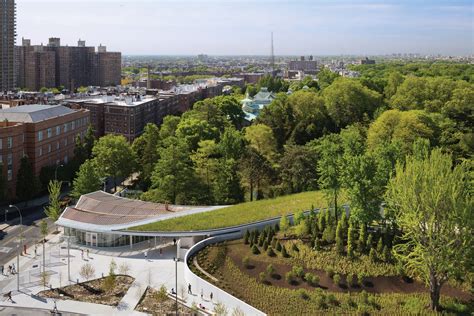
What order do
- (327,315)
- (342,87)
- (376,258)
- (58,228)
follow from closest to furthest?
(327,315), (376,258), (58,228), (342,87)

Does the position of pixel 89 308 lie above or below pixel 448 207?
below

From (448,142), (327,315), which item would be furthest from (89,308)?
(448,142)

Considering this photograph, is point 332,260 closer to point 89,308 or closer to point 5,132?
point 89,308

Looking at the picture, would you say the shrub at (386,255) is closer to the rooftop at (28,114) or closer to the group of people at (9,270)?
the group of people at (9,270)

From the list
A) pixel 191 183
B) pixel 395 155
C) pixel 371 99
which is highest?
pixel 371 99

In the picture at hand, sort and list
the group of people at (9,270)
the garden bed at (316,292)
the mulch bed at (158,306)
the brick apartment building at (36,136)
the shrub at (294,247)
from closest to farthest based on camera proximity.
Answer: the garden bed at (316,292)
the mulch bed at (158,306)
the group of people at (9,270)
the shrub at (294,247)
the brick apartment building at (36,136)

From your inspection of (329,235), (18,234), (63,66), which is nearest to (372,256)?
(329,235)

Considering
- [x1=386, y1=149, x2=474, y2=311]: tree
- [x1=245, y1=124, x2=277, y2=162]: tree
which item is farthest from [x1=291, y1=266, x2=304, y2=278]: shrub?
[x1=245, y1=124, x2=277, y2=162]: tree

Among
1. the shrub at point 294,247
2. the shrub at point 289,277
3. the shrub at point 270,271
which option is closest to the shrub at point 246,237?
the shrub at point 294,247
